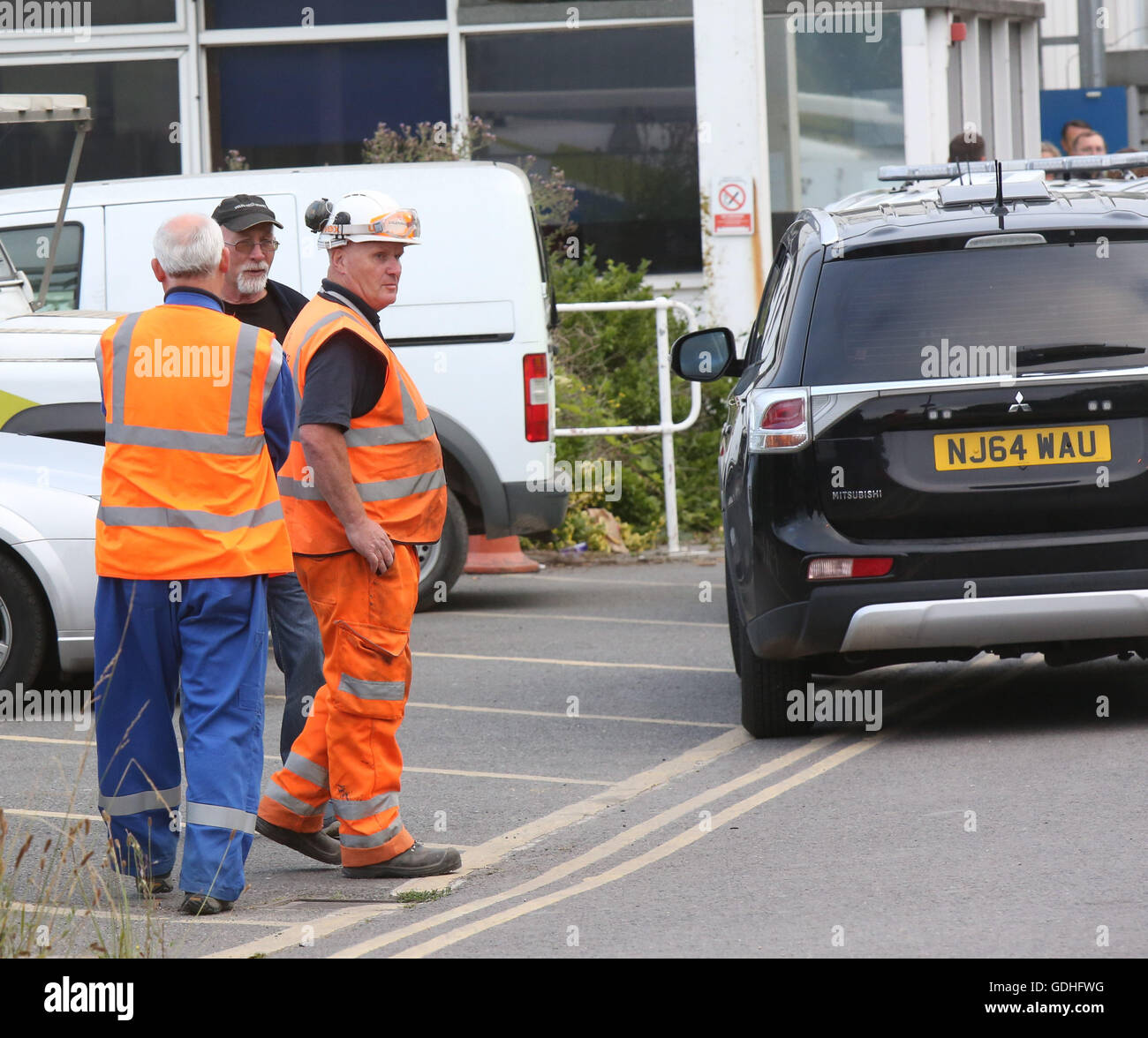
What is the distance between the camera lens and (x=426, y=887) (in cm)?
585

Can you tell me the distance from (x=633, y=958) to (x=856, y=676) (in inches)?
168

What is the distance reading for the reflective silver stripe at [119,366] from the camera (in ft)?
18.3

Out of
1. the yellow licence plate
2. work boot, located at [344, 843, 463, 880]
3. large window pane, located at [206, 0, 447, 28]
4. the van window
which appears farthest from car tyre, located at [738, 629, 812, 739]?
large window pane, located at [206, 0, 447, 28]

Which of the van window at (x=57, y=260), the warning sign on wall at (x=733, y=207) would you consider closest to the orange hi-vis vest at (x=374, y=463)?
the van window at (x=57, y=260)

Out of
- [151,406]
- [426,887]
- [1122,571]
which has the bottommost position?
[426,887]

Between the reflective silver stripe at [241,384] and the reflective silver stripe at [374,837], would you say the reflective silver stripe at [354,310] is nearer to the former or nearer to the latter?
the reflective silver stripe at [241,384]

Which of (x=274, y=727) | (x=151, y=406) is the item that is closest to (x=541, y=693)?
(x=274, y=727)

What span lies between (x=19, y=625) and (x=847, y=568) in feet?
12.0

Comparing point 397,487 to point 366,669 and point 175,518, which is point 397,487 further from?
point 175,518

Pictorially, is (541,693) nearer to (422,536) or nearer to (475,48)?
(422,536)

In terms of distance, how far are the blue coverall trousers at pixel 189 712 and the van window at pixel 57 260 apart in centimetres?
592

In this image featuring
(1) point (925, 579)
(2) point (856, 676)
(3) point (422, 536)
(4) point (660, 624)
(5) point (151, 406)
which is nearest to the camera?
(5) point (151, 406)

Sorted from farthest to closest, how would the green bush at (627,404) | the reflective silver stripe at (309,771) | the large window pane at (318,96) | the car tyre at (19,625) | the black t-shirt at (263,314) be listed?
the large window pane at (318,96)
the green bush at (627,404)
the car tyre at (19,625)
the black t-shirt at (263,314)
the reflective silver stripe at (309,771)

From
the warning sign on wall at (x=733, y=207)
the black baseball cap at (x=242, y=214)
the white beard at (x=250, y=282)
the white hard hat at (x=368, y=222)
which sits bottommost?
the white beard at (x=250, y=282)
